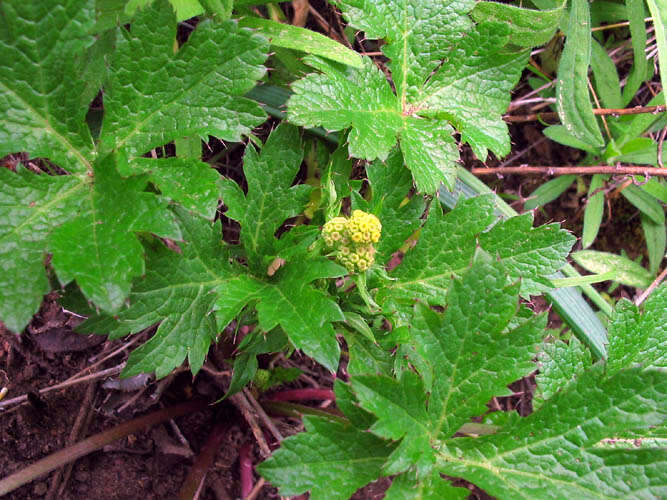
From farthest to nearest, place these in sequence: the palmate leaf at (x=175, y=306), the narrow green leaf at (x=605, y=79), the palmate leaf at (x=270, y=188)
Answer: the narrow green leaf at (x=605, y=79) → the palmate leaf at (x=270, y=188) → the palmate leaf at (x=175, y=306)

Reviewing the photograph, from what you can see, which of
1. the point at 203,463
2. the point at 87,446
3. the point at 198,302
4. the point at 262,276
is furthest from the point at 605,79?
the point at 87,446

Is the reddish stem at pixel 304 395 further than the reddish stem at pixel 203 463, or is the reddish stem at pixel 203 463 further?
the reddish stem at pixel 304 395

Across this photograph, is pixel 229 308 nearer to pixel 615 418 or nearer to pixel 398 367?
pixel 398 367

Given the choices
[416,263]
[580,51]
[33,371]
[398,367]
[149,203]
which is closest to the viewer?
[149,203]

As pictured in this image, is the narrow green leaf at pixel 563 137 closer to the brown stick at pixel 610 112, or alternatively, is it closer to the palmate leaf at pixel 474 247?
the brown stick at pixel 610 112

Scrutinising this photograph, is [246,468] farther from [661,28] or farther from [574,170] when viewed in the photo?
[661,28]

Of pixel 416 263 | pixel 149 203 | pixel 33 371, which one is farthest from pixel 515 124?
pixel 33 371

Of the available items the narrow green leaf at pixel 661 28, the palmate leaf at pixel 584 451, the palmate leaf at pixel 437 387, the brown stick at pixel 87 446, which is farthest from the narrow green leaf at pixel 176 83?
the narrow green leaf at pixel 661 28
